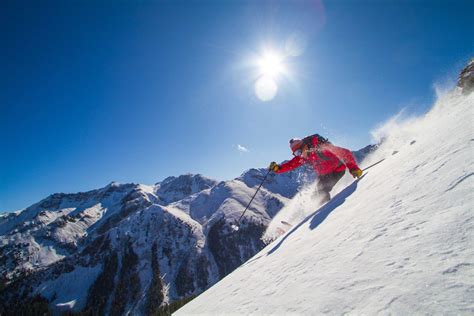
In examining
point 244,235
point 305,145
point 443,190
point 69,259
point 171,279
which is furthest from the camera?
point 244,235

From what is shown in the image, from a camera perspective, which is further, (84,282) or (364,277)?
(84,282)

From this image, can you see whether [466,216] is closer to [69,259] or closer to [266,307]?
[266,307]

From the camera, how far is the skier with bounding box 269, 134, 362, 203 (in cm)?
1232

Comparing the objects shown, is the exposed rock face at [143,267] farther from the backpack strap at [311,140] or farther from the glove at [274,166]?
the backpack strap at [311,140]

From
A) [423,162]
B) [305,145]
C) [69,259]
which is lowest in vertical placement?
[423,162]

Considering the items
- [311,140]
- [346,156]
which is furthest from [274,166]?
[346,156]

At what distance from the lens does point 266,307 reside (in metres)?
3.33

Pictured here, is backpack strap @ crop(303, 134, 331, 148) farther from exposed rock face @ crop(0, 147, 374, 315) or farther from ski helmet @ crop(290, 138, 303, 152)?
exposed rock face @ crop(0, 147, 374, 315)

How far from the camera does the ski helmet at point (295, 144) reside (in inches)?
508

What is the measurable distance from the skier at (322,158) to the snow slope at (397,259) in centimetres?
709

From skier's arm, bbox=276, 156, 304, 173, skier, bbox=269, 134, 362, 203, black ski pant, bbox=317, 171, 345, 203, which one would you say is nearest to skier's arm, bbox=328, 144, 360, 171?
skier, bbox=269, 134, 362, 203

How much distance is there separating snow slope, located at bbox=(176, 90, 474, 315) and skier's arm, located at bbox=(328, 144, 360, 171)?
235 inches

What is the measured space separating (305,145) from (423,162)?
25.3 ft

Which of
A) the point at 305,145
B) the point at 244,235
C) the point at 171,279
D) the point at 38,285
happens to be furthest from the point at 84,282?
the point at 305,145
